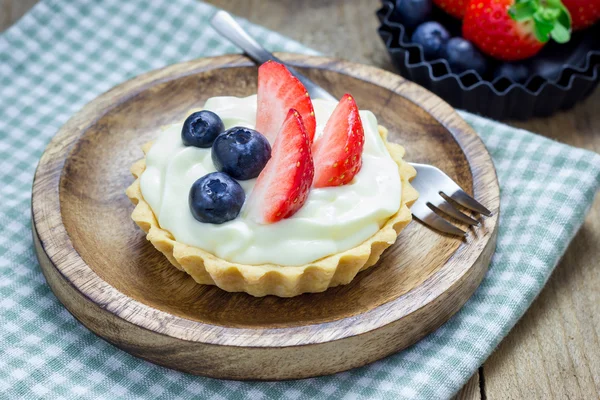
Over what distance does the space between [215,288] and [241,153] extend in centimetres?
44

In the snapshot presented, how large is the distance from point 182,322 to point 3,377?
0.56 meters

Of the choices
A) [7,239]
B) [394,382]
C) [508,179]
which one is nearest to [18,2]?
[7,239]

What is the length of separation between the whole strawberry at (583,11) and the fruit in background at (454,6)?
0.43 meters

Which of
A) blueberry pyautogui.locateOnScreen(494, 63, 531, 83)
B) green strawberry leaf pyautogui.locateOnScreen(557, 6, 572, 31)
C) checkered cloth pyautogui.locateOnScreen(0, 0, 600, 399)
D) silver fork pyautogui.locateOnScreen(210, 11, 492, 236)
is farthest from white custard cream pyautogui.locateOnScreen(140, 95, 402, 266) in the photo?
green strawberry leaf pyautogui.locateOnScreen(557, 6, 572, 31)

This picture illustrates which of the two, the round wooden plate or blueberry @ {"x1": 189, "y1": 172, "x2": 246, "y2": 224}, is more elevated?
blueberry @ {"x1": 189, "y1": 172, "x2": 246, "y2": 224}

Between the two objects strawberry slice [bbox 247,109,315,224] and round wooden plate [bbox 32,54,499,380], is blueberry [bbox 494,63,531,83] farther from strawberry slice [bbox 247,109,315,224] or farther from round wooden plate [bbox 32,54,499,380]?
strawberry slice [bbox 247,109,315,224]

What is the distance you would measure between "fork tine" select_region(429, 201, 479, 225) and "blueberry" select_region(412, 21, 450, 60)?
102cm

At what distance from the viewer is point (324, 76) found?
3.05 m

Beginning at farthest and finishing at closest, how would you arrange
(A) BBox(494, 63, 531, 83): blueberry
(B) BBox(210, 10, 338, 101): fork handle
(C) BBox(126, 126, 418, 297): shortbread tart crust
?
(A) BBox(494, 63, 531, 83): blueberry → (B) BBox(210, 10, 338, 101): fork handle → (C) BBox(126, 126, 418, 297): shortbread tart crust

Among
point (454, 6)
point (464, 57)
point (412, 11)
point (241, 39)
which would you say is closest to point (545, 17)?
point (464, 57)

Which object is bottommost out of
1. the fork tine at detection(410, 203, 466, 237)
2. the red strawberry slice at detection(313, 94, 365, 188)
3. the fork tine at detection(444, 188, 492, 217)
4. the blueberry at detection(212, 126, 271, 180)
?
the fork tine at detection(410, 203, 466, 237)

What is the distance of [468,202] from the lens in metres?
2.43

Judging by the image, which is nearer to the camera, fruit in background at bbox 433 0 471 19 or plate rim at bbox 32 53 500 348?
plate rim at bbox 32 53 500 348

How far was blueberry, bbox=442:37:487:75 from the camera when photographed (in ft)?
10.5
